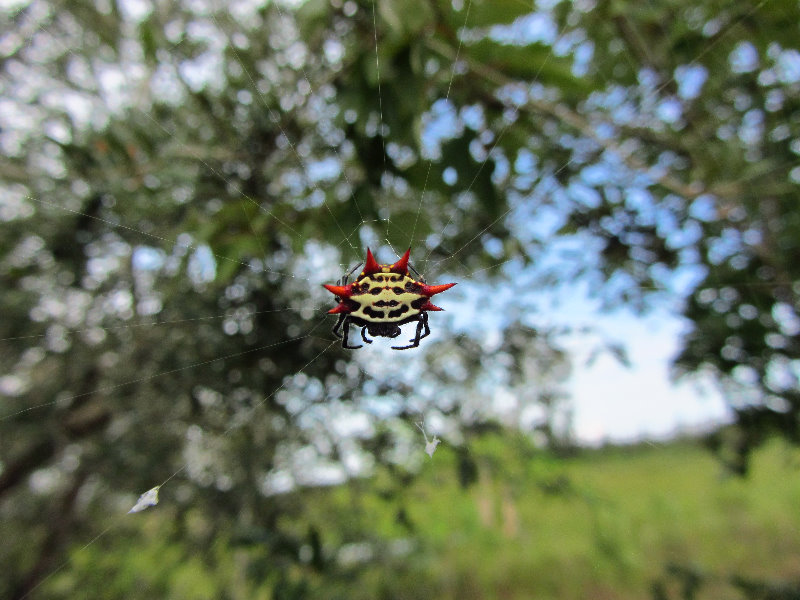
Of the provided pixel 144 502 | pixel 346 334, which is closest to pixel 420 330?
pixel 346 334

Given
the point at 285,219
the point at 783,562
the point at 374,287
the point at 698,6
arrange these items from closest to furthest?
the point at 374,287
the point at 285,219
the point at 698,6
the point at 783,562

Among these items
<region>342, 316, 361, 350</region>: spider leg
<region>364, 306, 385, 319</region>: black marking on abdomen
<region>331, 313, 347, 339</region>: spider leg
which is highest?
<region>331, 313, 347, 339</region>: spider leg

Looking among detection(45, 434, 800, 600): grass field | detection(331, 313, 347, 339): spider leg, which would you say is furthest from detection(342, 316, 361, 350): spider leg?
detection(45, 434, 800, 600): grass field

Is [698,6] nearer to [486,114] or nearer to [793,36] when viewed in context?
[793,36]

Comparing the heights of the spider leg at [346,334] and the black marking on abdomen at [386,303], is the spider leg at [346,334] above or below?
above

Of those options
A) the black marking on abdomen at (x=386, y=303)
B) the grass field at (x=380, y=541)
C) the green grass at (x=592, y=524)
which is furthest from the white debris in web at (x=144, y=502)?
the green grass at (x=592, y=524)

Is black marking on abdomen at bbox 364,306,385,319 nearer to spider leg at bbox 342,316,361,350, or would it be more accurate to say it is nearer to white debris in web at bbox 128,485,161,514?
spider leg at bbox 342,316,361,350

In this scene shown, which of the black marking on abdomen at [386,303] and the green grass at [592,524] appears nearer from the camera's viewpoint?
the black marking on abdomen at [386,303]

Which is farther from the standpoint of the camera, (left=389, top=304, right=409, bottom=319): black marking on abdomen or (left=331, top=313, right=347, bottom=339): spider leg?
(left=331, top=313, right=347, bottom=339): spider leg

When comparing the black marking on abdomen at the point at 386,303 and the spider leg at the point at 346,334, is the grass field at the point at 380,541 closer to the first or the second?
the spider leg at the point at 346,334

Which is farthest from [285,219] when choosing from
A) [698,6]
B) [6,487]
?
[6,487]

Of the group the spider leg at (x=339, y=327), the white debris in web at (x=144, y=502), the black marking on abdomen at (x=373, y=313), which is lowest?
the white debris in web at (x=144, y=502)
